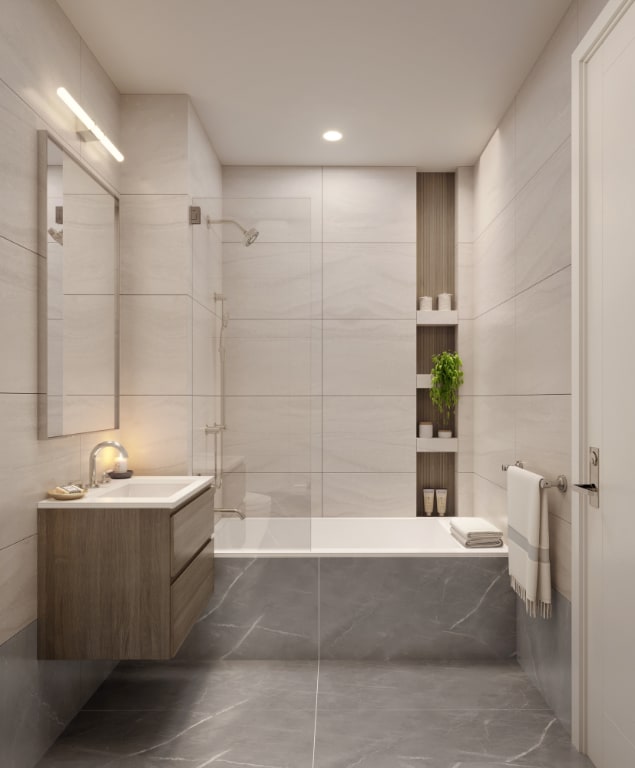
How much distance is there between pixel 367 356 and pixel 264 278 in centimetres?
127

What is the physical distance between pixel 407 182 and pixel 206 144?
1315mm

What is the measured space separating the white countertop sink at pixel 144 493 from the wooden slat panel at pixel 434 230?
205 centimetres

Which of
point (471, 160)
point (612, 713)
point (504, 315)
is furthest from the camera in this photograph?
point (471, 160)

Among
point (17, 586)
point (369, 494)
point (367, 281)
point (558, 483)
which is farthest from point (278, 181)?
point (17, 586)

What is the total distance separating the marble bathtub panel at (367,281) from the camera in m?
3.97

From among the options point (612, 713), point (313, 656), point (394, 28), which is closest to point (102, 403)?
point (313, 656)

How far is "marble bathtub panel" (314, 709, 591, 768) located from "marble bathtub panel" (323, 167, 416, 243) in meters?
2.72

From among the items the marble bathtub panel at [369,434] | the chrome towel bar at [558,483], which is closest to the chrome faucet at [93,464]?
the marble bathtub panel at [369,434]

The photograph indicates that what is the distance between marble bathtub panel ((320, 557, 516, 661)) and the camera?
297cm

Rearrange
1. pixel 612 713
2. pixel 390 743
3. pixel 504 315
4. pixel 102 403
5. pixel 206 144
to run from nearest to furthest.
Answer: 1. pixel 612 713
2. pixel 390 743
3. pixel 102 403
4. pixel 504 315
5. pixel 206 144

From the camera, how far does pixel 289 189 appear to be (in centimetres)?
396

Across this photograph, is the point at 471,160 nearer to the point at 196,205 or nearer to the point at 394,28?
the point at 394,28

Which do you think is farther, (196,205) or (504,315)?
(504,315)

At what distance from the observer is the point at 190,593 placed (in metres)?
2.48
